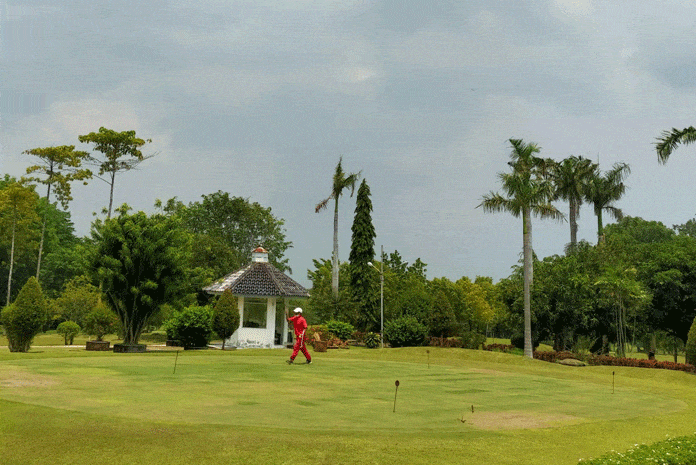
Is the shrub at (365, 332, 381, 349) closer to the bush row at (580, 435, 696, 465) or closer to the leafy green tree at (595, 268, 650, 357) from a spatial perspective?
the leafy green tree at (595, 268, 650, 357)

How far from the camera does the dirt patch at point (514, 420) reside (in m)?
12.6

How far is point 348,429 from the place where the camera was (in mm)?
11180

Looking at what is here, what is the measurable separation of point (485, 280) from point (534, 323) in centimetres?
4388

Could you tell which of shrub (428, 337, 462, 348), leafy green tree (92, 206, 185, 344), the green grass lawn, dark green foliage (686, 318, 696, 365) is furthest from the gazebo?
dark green foliage (686, 318, 696, 365)

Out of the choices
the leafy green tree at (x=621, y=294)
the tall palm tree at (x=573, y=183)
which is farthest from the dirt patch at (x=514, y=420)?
the tall palm tree at (x=573, y=183)

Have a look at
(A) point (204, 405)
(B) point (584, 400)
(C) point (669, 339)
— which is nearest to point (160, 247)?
(A) point (204, 405)

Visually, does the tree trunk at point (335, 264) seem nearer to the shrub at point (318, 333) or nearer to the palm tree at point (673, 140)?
the shrub at point (318, 333)

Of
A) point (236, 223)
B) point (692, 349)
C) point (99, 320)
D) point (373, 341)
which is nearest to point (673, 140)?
point (692, 349)

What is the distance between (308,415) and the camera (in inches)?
497

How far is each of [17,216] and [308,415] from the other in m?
57.2

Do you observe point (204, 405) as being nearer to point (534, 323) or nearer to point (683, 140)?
point (683, 140)

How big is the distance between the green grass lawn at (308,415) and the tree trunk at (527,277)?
1297 cm

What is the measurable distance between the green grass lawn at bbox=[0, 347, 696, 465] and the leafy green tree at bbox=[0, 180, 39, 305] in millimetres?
40828

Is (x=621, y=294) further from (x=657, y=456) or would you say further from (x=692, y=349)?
(x=657, y=456)
